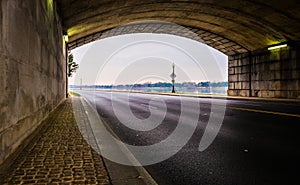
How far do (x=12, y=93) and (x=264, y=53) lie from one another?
24.8m

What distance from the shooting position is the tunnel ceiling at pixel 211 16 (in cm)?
1516

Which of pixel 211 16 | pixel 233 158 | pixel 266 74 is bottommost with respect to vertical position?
pixel 233 158

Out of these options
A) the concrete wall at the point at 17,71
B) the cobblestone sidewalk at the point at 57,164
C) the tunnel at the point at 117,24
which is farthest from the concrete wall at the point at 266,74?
the concrete wall at the point at 17,71

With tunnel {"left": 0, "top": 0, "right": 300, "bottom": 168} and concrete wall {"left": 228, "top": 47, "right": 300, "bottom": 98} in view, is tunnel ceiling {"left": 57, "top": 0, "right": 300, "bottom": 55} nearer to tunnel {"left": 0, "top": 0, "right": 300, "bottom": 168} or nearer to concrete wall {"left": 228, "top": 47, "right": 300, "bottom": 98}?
tunnel {"left": 0, "top": 0, "right": 300, "bottom": 168}

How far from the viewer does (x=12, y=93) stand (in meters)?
4.06

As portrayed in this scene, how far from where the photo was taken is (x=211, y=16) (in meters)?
20.1

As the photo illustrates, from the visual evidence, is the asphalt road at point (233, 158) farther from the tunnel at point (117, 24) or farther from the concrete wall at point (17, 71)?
the tunnel at point (117, 24)

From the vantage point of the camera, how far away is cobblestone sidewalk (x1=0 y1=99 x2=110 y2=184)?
322 cm

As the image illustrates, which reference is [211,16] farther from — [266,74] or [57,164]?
[57,164]

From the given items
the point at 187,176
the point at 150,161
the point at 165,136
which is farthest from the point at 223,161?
the point at 165,136

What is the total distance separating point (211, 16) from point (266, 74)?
887 cm

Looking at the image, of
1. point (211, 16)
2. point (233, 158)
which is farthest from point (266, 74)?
point (233, 158)

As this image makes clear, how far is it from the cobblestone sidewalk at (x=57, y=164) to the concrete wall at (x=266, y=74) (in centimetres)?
2137

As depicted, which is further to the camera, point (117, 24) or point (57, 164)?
point (117, 24)
